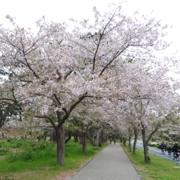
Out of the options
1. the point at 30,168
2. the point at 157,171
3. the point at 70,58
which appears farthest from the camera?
the point at 157,171

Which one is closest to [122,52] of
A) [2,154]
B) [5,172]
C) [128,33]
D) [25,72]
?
[128,33]

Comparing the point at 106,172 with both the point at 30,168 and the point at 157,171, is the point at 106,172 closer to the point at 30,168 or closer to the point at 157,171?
the point at 157,171

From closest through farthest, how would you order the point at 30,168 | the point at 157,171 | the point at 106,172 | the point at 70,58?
the point at 70,58 → the point at 106,172 → the point at 30,168 → the point at 157,171

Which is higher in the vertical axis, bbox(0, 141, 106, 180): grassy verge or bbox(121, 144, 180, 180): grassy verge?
bbox(0, 141, 106, 180): grassy verge

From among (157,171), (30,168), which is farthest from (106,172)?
(30,168)

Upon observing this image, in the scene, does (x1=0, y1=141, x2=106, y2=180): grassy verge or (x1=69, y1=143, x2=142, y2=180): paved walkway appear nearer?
(x1=0, y1=141, x2=106, y2=180): grassy verge

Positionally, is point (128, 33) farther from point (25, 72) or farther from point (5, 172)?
point (5, 172)

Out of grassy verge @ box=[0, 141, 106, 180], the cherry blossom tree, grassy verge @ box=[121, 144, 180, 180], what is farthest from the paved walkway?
the cherry blossom tree

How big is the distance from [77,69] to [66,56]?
713 mm

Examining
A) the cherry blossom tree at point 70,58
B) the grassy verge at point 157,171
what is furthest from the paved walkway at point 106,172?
the cherry blossom tree at point 70,58

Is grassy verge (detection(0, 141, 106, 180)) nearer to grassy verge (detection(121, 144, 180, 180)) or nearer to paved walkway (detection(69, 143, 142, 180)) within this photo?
paved walkway (detection(69, 143, 142, 180))

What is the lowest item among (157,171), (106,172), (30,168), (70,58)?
(157,171)

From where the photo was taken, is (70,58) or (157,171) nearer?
(70,58)

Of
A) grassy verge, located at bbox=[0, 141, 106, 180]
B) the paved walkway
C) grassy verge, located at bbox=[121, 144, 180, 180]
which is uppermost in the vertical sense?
grassy verge, located at bbox=[0, 141, 106, 180]
